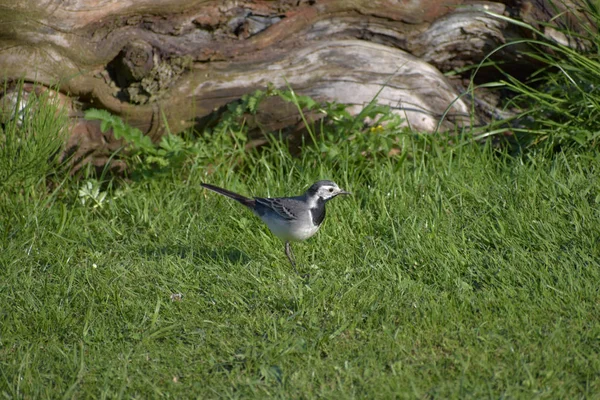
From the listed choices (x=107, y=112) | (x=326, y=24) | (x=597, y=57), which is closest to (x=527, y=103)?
(x=597, y=57)

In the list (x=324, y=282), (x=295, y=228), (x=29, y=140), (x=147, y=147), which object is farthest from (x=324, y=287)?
(x=29, y=140)

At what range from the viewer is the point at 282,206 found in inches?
211

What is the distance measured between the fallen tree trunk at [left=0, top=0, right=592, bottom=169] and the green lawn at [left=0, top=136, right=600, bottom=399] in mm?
661

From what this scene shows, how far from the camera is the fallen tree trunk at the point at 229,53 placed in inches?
258

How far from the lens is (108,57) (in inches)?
263

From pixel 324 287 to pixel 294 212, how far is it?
0.60m

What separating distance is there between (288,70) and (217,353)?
3425mm

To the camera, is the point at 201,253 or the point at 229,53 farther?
the point at 229,53

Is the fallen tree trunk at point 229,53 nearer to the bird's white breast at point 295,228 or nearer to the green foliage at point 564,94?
the green foliage at point 564,94

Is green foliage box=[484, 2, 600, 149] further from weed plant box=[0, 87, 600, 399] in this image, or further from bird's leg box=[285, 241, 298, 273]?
bird's leg box=[285, 241, 298, 273]

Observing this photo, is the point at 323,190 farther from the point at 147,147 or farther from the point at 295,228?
the point at 147,147

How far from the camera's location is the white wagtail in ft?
17.0

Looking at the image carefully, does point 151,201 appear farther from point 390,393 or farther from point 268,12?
point 390,393

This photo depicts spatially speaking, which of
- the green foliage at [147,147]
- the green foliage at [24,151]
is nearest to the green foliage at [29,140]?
the green foliage at [24,151]
